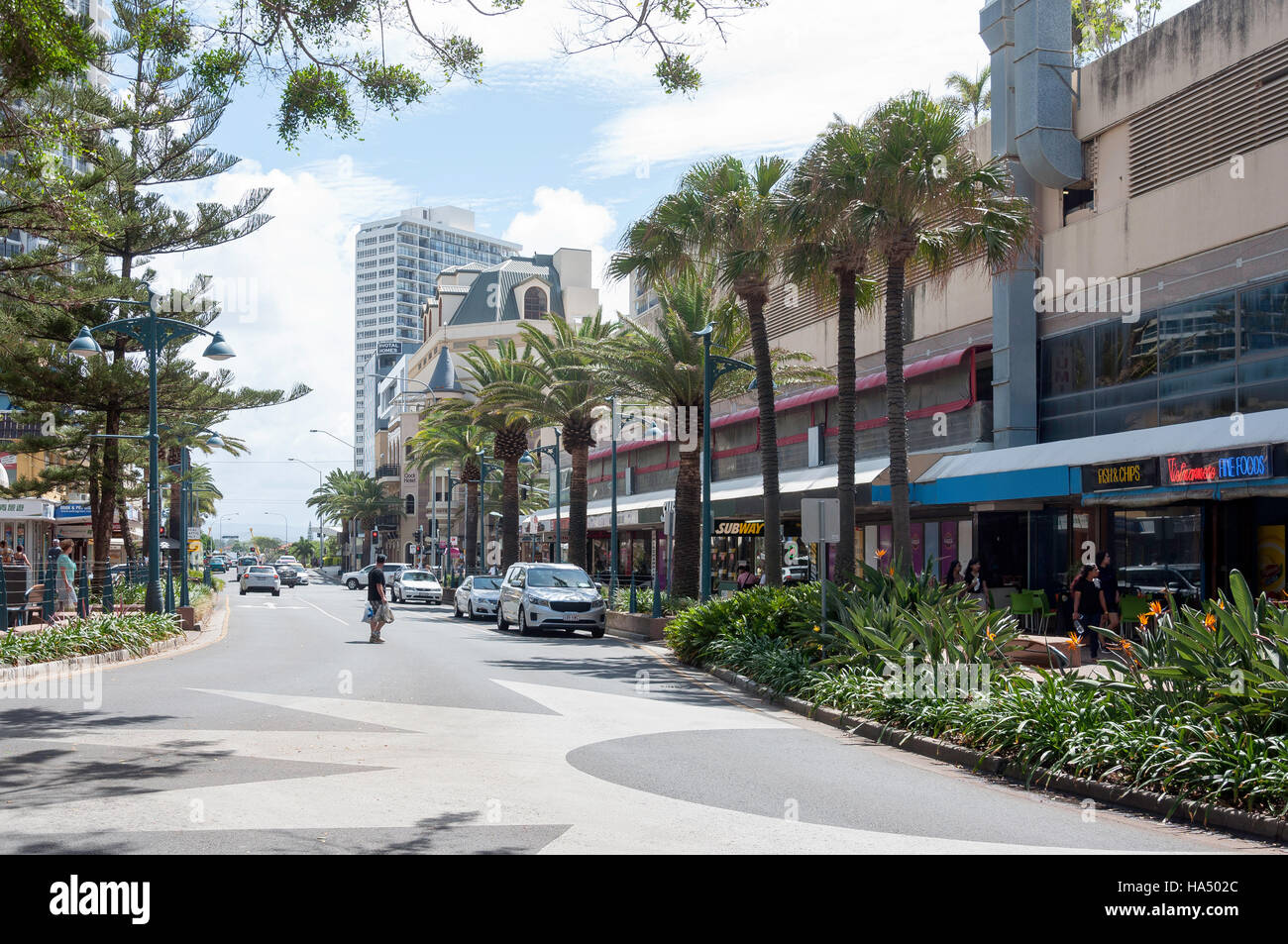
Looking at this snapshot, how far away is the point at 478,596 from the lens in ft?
124

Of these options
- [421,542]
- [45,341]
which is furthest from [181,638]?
[421,542]

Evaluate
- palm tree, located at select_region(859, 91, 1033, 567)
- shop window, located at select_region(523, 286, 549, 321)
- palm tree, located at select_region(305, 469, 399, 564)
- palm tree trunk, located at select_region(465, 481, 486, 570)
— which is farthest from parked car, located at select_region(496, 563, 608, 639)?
palm tree, located at select_region(305, 469, 399, 564)

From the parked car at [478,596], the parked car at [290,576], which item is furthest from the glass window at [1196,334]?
the parked car at [290,576]

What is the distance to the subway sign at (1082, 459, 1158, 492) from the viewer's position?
20.1 meters

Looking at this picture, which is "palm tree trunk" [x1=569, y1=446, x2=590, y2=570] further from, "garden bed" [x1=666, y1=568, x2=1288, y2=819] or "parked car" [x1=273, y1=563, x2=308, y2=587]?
"parked car" [x1=273, y1=563, x2=308, y2=587]

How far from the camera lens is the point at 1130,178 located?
25.1m

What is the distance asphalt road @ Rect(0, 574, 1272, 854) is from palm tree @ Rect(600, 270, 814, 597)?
40.9 ft

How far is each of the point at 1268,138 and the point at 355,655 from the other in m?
18.6

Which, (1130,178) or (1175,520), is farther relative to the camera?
(1130,178)

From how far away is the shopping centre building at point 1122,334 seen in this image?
21.3 meters

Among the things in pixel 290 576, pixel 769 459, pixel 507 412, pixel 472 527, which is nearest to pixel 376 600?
pixel 769 459

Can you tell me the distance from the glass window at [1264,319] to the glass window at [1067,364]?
13.9ft

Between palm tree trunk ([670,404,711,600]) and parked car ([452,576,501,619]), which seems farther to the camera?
parked car ([452,576,501,619])
